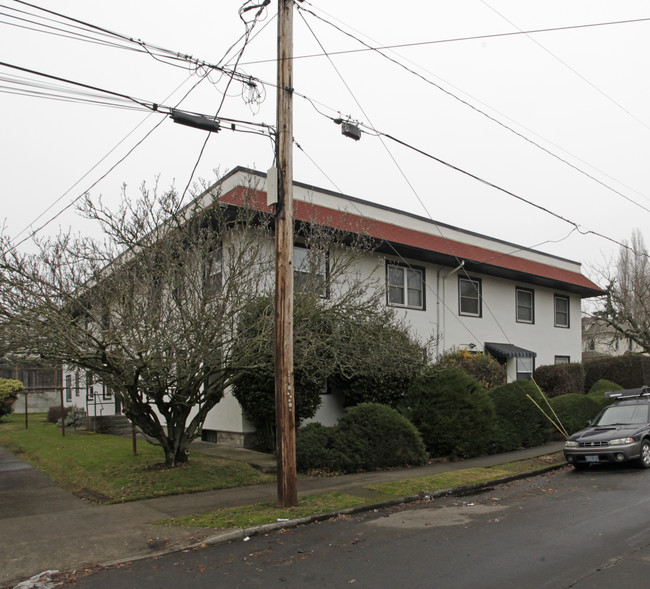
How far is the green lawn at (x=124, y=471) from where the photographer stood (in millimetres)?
10436

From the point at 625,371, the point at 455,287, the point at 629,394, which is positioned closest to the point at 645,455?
the point at 629,394

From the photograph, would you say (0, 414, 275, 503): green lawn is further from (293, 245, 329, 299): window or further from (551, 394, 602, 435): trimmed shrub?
(551, 394, 602, 435): trimmed shrub

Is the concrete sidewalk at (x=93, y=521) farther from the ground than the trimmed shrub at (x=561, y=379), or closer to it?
closer to it

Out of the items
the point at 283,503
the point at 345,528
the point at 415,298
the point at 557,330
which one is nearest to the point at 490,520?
the point at 345,528

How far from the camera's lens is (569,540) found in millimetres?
6949

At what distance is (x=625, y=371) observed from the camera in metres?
25.5

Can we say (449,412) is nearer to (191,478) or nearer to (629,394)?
(629,394)

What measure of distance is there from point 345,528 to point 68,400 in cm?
2604

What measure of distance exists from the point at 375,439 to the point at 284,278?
5.47 meters

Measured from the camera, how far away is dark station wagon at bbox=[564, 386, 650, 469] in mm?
12117

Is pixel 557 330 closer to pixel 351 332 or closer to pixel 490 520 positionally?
pixel 351 332

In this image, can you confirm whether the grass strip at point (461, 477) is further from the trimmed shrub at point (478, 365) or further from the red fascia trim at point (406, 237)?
the red fascia trim at point (406, 237)

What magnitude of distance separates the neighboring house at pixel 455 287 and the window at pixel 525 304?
0.04 m

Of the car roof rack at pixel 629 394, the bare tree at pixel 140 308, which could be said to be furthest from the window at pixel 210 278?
the car roof rack at pixel 629 394
